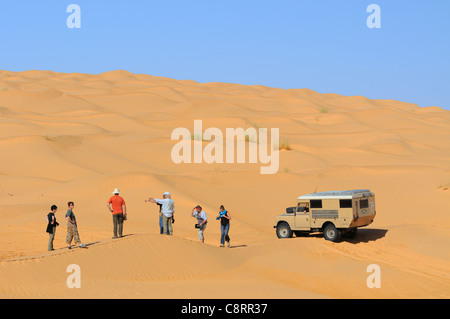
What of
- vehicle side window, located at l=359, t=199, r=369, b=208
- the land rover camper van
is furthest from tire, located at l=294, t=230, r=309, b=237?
vehicle side window, located at l=359, t=199, r=369, b=208

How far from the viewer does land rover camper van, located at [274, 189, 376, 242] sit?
68.4 ft

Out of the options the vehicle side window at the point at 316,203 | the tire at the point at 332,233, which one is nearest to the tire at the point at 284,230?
the vehicle side window at the point at 316,203

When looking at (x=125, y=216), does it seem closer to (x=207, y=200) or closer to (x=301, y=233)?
(x=301, y=233)

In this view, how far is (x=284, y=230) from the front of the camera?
22188 mm

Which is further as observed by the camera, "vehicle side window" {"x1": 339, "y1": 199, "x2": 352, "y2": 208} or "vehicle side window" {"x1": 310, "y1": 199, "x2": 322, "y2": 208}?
"vehicle side window" {"x1": 310, "y1": 199, "x2": 322, "y2": 208}

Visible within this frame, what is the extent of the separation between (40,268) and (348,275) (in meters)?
7.59

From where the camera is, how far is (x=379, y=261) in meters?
18.5

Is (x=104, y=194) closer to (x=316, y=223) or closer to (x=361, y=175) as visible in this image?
(x=316, y=223)

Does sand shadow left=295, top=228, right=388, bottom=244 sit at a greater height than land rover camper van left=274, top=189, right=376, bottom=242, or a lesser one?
lesser

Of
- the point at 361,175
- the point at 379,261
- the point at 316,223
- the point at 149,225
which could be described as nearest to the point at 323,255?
the point at 379,261

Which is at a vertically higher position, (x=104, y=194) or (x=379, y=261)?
(x=104, y=194)
